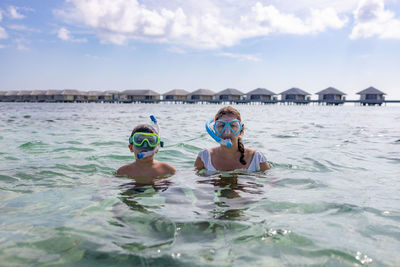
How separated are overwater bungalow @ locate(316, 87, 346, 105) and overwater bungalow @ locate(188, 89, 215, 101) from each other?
22.6m

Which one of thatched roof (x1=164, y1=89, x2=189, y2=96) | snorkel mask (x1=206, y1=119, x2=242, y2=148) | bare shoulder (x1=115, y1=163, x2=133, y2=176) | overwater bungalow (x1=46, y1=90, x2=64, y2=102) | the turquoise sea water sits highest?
thatched roof (x1=164, y1=89, x2=189, y2=96)

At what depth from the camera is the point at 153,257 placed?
1934 millimetres

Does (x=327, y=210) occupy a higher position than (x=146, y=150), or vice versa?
(x=146, y=150)

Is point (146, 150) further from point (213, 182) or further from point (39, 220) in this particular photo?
point (39, 220)

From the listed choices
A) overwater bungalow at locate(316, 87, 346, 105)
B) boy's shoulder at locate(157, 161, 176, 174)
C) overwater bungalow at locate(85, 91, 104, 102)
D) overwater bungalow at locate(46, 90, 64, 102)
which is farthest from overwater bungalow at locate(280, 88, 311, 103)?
boy's shoulder at locate(157, 161, 176, 174)

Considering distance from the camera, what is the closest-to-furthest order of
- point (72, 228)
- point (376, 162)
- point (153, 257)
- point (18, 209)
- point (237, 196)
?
point (153, 257) → point (72, 228) → point (18, 209) → point (237, 196) → point (376, 162)

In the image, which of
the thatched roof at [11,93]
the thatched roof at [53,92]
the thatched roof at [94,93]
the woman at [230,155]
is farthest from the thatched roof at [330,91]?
the thatched roof at [11,93]

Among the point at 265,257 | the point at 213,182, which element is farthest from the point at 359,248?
the point at 213,182

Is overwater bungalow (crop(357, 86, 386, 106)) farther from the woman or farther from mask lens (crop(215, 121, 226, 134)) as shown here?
mask lens (crop(215, 121, 226, 134))

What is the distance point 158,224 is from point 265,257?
891 millimetres

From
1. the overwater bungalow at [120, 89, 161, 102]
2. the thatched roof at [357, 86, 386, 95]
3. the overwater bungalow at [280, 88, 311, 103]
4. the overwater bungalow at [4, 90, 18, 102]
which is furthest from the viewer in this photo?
the overwater bungalow at [4, 90, 18, 102]

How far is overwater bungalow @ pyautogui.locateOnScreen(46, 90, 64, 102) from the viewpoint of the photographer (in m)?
77.8

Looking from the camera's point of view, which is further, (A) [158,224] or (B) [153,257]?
(A) [158,224]

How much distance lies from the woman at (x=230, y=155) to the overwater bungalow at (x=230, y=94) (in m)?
63.2
